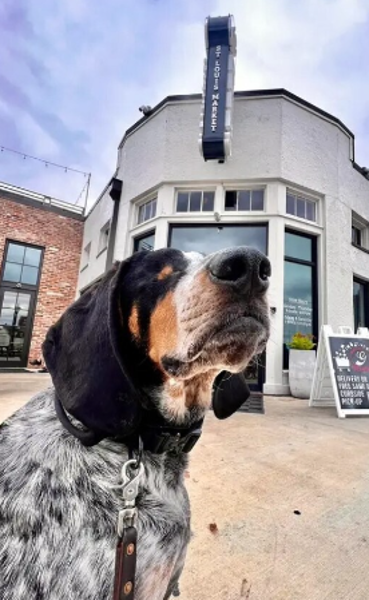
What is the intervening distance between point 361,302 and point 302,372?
3.60 meters

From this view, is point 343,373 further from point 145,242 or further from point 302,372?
point 145,242

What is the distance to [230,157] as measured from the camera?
6848mm

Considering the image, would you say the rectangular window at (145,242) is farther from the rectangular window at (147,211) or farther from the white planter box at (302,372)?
the white planter box at (302,372)

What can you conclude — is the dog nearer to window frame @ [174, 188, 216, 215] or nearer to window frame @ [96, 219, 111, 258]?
window frame @ [174, 188, 216, 215]

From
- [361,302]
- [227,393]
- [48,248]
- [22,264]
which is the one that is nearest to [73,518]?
[227,393]

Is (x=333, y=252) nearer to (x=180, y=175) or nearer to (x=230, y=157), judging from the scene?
(x=230, y=157)

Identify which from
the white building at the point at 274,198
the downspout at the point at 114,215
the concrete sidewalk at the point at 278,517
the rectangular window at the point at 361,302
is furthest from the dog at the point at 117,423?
the rectangular window at the point at 361,302

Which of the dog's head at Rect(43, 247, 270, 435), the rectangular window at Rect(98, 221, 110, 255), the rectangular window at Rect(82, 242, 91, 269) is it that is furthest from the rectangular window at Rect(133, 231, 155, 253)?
the dog's head at Rect(43, 247, 270, 435)

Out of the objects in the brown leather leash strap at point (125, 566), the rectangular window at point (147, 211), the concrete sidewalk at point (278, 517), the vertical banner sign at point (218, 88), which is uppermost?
the vertical banner sign at point (218, 88)

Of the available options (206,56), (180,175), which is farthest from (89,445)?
(206,56)

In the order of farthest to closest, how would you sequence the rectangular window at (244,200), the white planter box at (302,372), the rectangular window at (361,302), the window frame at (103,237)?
the window frame at (103,237) → the rectangular window at (361,302) → the rectangular window at (244,200) → the white planter box at (302,372)

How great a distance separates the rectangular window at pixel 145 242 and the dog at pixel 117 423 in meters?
6.21

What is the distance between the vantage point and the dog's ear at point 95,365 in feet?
3.13

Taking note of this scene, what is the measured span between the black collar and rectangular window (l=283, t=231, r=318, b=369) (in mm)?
5643
